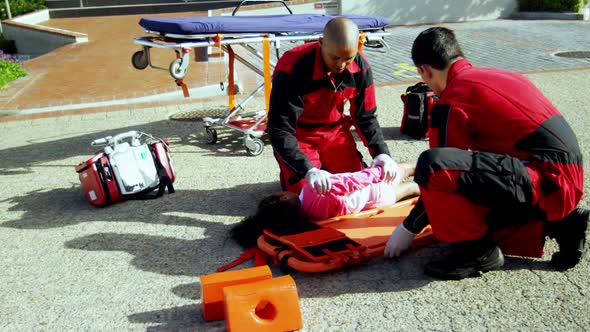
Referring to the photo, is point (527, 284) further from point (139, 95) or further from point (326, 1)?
point (326, 1)

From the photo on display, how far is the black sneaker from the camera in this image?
3.09 meters

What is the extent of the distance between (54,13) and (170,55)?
845 cm

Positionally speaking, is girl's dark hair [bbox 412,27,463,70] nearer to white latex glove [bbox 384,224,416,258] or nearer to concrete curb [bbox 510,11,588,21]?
white latex glove [bbox 384,224,416,258]

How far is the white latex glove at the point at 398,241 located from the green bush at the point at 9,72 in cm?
842

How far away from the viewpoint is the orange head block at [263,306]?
2631 mm

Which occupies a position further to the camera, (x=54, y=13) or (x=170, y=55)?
(x=54, y=13)

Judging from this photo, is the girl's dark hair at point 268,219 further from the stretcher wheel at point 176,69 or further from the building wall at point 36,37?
the building wall at point 36,37

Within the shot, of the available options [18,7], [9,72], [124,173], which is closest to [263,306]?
[124,173]

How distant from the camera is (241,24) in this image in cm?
511

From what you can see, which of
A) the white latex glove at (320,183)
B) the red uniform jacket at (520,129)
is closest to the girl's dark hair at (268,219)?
the white latex glove at (320,183)

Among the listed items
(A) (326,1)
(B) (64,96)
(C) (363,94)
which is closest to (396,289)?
(C) (363,94)

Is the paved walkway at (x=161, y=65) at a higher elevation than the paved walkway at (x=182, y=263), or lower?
lower

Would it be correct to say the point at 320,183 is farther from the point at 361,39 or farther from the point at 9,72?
the point at 9,72

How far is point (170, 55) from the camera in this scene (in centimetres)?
1137
